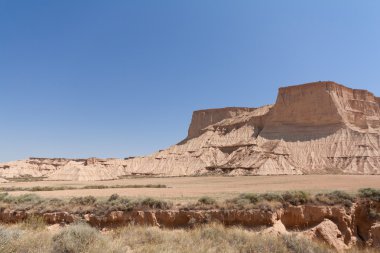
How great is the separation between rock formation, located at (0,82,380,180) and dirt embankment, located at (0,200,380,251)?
45.6m

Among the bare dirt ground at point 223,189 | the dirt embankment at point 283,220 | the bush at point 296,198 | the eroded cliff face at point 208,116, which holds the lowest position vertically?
the dirt embankment at point 283,220

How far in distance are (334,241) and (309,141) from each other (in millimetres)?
63806

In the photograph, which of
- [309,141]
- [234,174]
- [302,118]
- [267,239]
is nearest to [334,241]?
[267,239]

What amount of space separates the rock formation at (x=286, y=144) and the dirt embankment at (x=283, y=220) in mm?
45610

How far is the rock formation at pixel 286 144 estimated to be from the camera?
2522 inches

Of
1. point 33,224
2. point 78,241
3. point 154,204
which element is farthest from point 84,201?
point 78,241

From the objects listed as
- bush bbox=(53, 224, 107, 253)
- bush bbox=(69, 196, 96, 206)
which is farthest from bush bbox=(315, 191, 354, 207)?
bush bbox=(53, 224, 107, 253)

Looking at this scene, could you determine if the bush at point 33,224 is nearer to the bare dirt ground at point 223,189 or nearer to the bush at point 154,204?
the bush at point 154,204

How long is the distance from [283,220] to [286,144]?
6254 centimetres

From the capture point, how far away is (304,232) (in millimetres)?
13203

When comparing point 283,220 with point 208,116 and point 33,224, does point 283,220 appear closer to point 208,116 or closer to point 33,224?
point 33,224

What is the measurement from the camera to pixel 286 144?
243ft

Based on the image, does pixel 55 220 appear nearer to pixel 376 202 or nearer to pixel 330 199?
pixel 330 199

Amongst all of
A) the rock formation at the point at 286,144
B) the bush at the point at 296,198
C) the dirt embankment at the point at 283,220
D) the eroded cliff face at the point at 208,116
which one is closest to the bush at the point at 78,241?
the dirt embankment at the point at 283,220
